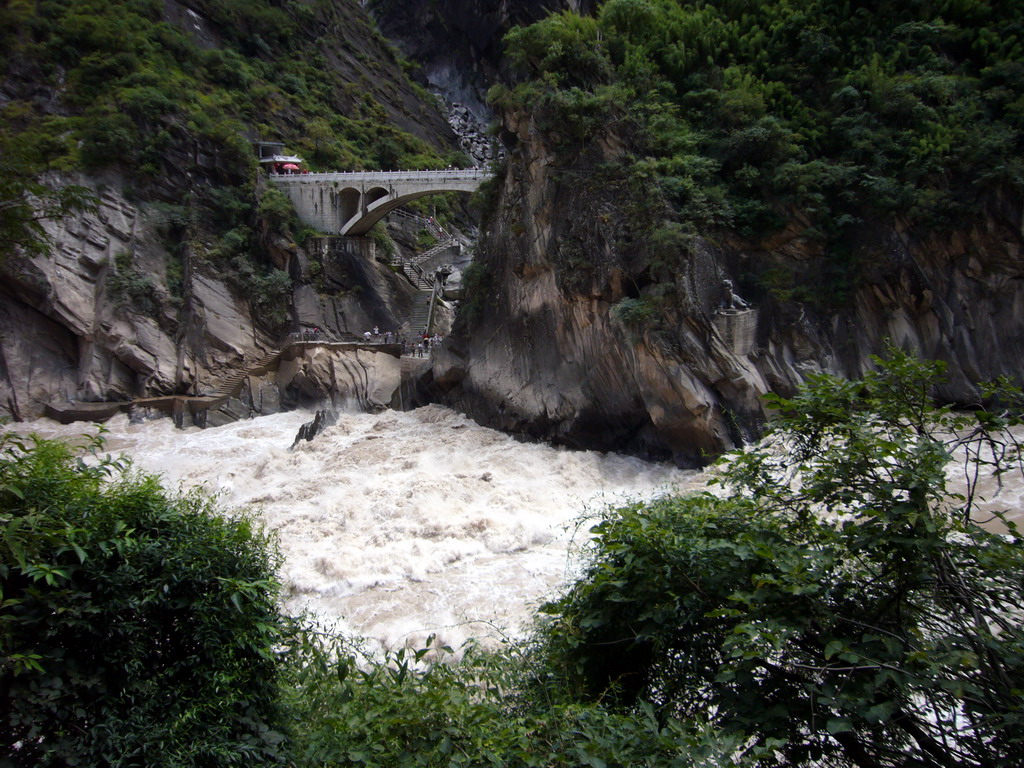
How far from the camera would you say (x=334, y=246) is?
108ft

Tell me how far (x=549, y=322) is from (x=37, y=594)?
17.3 m

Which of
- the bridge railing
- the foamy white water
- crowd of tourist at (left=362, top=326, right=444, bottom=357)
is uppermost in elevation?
the bridge railing

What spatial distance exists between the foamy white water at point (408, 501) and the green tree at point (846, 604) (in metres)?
3.56

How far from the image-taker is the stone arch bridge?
32.3m

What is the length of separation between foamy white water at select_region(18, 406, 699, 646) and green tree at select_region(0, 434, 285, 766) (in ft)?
7.37

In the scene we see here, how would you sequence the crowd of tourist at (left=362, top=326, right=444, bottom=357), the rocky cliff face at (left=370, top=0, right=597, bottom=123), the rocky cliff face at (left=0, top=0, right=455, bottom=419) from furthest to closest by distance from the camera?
the rocky cliff face at (left=370, top=0, right=597, bottom=123) → the crowd of tourist at (left=362, top=326, right=444, bottom=357) → the rocky cliff face at (left=0, top=0, right=455, bottom=419)

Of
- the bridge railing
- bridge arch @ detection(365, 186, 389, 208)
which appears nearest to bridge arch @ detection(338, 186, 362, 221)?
bridge arch @ detection(365, 186, 389, 208)

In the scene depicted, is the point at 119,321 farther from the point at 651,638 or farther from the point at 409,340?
the point at 651,638

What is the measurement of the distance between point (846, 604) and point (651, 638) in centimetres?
140

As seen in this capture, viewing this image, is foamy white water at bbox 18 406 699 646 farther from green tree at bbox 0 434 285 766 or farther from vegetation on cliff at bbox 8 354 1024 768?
vegetation on cliff at bbox 8 354 1024 768

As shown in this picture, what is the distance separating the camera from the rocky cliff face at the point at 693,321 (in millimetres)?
17261

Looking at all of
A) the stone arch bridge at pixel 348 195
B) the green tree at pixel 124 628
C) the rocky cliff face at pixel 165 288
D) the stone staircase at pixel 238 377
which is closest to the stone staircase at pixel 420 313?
the rocky cliff face at pixel 165 288

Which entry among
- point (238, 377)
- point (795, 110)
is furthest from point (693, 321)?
point (238, 377)

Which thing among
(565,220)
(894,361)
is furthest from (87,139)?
(894,361)
